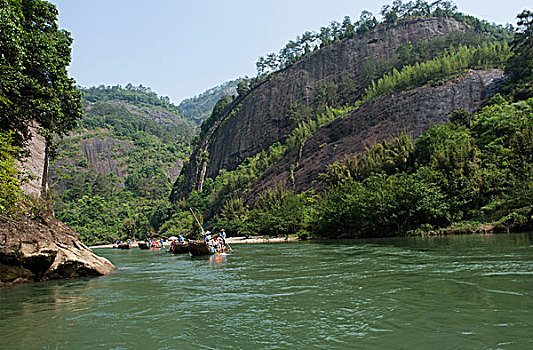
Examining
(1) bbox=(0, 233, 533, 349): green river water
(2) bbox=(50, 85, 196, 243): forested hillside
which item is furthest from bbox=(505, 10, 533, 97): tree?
(2) bbox=(50, 85, 196, 243): forested hillside

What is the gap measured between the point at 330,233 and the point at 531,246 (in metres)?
19.3

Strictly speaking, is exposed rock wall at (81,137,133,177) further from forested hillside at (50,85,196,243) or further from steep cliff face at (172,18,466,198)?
steep cliff face at (172,18,466,198)

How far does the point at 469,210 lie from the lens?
A: 957 inches

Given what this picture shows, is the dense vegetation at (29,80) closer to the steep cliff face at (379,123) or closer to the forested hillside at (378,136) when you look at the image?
the forested hillside at (378,136)

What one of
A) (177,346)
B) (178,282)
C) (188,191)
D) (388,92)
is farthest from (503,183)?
(188,191)

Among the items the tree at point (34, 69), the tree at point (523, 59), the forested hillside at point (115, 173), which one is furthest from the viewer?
the forested hillside at point (115, 173)

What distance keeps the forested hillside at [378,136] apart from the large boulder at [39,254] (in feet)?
67.1

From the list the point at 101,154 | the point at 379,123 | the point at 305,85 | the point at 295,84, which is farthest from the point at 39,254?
the point at 101,154

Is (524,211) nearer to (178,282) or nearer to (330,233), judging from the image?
(330,233)

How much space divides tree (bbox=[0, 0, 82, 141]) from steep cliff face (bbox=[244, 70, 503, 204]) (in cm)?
3470

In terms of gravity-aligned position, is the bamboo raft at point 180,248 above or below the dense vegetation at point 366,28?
below

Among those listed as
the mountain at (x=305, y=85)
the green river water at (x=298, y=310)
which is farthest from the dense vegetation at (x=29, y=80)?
the mountain at (x=305, y=85)

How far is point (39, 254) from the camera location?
37.6 feet

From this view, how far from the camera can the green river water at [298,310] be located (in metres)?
5.14
